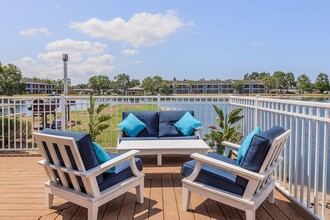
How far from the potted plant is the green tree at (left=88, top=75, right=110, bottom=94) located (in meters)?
53.7

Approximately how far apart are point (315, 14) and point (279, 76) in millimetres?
58617

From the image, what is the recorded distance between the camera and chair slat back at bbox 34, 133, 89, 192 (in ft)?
6.92

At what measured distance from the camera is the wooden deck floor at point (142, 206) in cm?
250

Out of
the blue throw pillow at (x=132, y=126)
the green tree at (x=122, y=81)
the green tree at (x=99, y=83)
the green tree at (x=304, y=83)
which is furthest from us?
the green tree at (x=122, y=81)

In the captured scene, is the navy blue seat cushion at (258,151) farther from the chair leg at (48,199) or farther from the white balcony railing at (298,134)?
the chair leg at (48,199)

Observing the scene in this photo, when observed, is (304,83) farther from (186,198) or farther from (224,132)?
(186,198)

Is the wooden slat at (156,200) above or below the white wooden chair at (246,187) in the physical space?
below

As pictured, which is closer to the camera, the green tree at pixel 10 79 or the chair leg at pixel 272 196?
the chair leg at pixel 272 196

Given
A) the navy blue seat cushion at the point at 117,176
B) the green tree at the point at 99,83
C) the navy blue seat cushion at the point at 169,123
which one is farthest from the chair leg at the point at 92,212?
the green tree at the point at 99,83

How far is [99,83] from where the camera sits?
56656 millimetres

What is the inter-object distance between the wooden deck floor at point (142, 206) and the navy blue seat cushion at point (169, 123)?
130cm

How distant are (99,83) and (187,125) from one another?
2145 inches

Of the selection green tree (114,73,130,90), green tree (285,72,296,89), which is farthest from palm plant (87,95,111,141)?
green tree (285,72,296,89)

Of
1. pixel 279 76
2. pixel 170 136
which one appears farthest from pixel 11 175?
pixel 279 76
